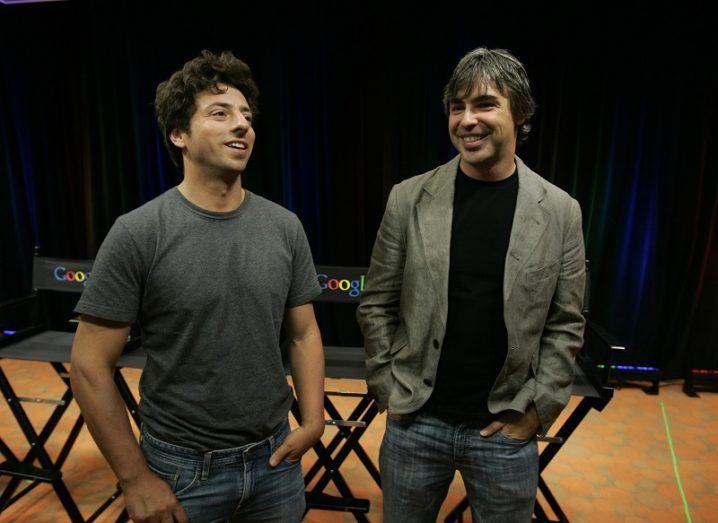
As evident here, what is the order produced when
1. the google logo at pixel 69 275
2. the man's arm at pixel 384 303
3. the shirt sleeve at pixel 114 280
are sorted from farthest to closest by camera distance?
the google logo at pixel 69 275
the man's arm at pixel 384 303
the shirt sleeve at pixel 114 280

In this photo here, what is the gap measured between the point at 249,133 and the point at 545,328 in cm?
94

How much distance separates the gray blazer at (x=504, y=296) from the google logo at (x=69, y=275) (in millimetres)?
1884

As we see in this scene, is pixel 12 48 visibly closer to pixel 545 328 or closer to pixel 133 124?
pixel 133 124

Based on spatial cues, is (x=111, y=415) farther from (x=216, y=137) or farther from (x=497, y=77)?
(x=497, y=77)

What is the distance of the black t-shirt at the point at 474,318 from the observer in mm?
1309

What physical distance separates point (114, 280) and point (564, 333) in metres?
1.13

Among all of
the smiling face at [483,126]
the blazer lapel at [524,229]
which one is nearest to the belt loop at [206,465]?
the blazer lapel at [524,229]

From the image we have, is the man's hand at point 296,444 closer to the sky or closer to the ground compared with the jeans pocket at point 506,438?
closer to the sky

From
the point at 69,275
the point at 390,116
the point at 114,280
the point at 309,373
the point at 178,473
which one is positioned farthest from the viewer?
the point at 390,116

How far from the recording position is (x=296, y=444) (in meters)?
1.24

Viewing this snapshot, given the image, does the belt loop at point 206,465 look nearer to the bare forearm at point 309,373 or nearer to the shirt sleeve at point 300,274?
the bare forearm at point 309,373

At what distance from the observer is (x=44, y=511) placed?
7.62ft

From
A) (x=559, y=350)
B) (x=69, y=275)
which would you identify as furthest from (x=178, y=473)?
(x=69, y=275)

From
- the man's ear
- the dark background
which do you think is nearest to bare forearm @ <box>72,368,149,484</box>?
the man's ear
